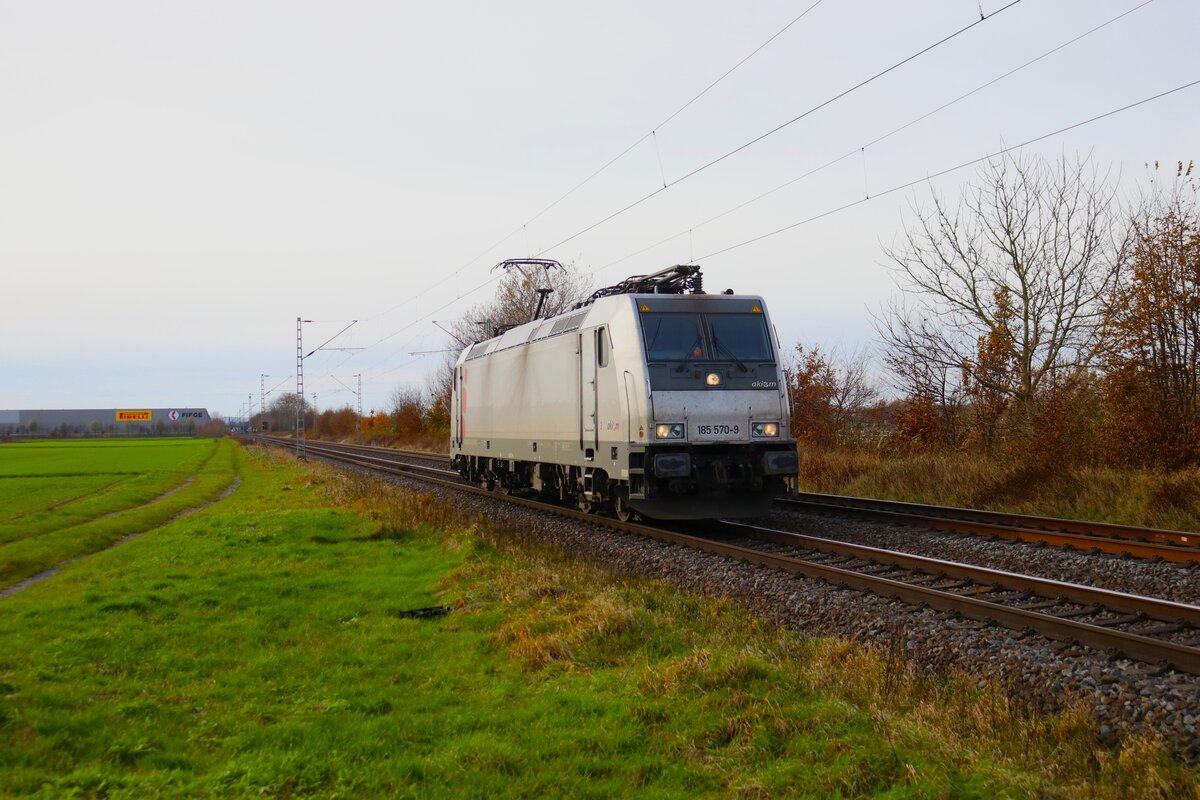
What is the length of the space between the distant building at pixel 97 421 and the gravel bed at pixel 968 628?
166m

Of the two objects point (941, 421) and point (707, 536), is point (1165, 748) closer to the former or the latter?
point (707, 536)

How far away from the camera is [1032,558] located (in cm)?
1053

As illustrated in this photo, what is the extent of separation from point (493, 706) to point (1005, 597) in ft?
16.5

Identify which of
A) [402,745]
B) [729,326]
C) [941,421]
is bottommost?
[402,745]

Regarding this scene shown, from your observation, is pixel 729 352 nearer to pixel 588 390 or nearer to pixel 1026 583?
pixel 588 390

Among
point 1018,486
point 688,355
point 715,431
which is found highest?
point 688,355

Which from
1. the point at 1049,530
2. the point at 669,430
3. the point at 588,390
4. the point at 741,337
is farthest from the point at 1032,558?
the point at 588,390

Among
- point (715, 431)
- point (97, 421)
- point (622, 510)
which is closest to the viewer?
point (715, 431)

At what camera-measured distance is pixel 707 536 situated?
44.8 ft

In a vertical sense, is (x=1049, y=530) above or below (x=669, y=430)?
below

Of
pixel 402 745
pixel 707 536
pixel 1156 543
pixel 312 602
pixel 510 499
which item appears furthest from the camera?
pixel 510 499

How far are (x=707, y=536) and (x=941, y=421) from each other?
10909mm

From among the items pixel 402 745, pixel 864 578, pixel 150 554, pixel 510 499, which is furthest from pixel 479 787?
pixel 510 499

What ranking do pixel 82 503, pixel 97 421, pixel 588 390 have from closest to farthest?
pixel 588 390
pixel 82 503
pixel 97 421
